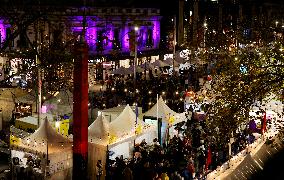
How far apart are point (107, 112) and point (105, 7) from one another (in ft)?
83.6

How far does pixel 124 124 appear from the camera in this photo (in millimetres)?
16531

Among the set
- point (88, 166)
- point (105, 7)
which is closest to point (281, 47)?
point (88, 166)

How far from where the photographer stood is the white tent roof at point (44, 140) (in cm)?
1430

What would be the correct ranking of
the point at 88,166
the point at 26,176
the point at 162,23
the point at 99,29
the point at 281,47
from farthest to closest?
the point at 162,23 → the point at 99,29 → the point at 88,166 → the point at 26,176 → the point at 281,47

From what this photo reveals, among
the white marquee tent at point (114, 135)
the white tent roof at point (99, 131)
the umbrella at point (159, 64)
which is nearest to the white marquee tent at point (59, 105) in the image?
the white marquee tent at point (114, 135)

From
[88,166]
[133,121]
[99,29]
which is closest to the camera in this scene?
[88,166]

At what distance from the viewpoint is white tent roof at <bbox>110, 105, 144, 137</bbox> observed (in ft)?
52.5

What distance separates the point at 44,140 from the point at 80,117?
144cm

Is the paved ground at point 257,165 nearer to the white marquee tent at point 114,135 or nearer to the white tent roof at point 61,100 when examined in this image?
the white marquee tent at point 114,135

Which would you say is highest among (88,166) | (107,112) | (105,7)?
(105,7)

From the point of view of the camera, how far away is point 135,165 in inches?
588

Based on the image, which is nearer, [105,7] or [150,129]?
[150,129]

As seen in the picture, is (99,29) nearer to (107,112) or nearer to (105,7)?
(105,7)

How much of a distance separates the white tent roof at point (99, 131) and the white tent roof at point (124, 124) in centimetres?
37
